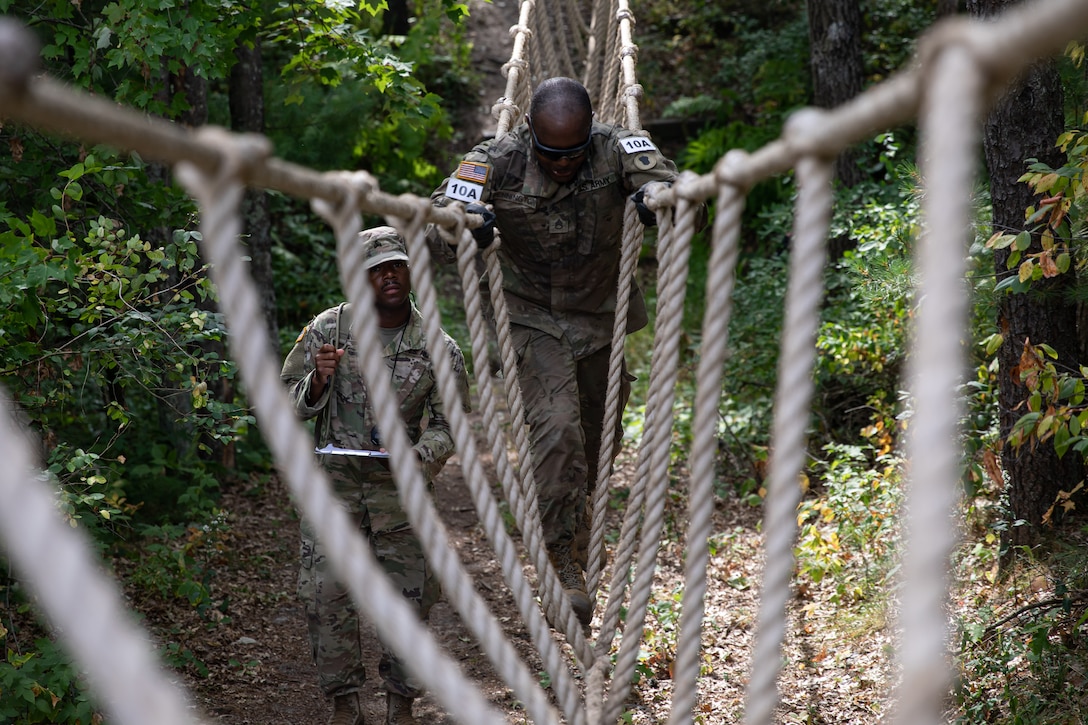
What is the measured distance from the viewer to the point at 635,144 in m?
3.21

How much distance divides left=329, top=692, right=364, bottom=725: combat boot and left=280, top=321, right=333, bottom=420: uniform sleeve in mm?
869

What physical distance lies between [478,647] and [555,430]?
4.51 feet

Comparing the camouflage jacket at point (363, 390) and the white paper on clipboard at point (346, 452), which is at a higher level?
the camouflage jacket at point (363, 390)

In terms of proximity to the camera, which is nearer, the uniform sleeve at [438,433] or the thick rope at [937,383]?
the thick rope at [937,383]

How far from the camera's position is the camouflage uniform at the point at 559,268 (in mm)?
3242

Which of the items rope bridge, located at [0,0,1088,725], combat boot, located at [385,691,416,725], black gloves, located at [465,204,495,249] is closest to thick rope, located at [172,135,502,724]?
rope bridge, located at [0,0,1088,725]

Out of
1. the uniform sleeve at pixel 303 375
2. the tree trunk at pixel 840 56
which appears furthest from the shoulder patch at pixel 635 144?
the tree trunk at pixel 840 56

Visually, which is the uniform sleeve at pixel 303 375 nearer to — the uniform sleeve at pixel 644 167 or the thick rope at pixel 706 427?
the uniform sleeve at pixel 644 167

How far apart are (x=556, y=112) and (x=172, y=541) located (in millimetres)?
2650

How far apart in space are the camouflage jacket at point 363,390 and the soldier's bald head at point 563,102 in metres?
0.75

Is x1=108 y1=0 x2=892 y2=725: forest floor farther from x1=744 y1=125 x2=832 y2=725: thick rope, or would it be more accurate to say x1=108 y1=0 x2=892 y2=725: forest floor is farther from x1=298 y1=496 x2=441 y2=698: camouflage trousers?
x1=744 y1=125 x2=832 y2=725: thick rope

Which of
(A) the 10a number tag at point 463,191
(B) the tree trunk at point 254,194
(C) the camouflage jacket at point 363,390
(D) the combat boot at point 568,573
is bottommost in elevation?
(D) the combat boot at point 568,573

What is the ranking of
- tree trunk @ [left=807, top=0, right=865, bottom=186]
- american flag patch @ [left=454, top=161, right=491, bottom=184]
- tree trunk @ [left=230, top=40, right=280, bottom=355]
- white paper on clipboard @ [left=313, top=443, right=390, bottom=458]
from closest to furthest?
white paper on clipboard @ [left=313, top=443, right=390, bottom=458], american flag patch @ [left=454, top=161, right=491, bottom=184], tree trunk @ [left=230, top=40, right=280, bottom=355], tree trunk @ [left=807, top=0, right=865, bottom=186]

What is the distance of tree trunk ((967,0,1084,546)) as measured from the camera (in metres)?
3.41
